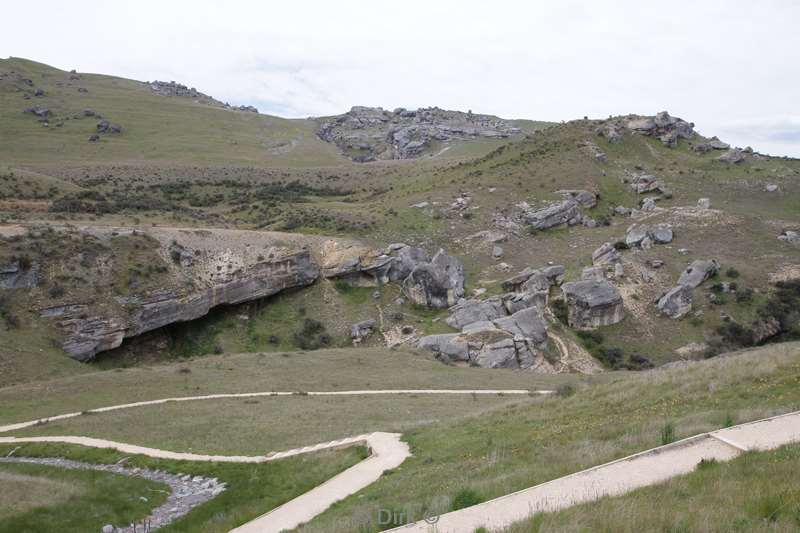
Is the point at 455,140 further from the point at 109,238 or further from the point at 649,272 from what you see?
the point at 109,238

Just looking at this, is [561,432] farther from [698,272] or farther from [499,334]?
[698,272]

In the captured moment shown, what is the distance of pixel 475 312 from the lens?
52.3m

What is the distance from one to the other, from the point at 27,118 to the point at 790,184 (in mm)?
168480

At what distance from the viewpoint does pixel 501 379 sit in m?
40.1

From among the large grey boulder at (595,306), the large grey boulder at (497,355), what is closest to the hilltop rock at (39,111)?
the large grey boulder at (497,355)

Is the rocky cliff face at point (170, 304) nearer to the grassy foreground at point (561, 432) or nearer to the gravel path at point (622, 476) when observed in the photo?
the grassy foreground at point (561, 432)

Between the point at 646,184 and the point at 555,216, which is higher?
the point at 646,184

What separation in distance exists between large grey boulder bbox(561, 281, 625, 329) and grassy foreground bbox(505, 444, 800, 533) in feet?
154

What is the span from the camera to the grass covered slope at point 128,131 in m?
123

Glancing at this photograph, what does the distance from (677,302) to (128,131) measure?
140861 millimetres

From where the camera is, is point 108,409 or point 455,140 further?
point 455,140

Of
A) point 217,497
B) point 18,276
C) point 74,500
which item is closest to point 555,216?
point 18,276

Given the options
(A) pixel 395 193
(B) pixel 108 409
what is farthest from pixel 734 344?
(A) pixel 395 193

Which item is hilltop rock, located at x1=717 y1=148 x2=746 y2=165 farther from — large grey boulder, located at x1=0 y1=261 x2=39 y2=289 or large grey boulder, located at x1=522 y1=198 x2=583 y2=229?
large grey boulder, located at x1=0 y1=261 x2=39 y2=289
